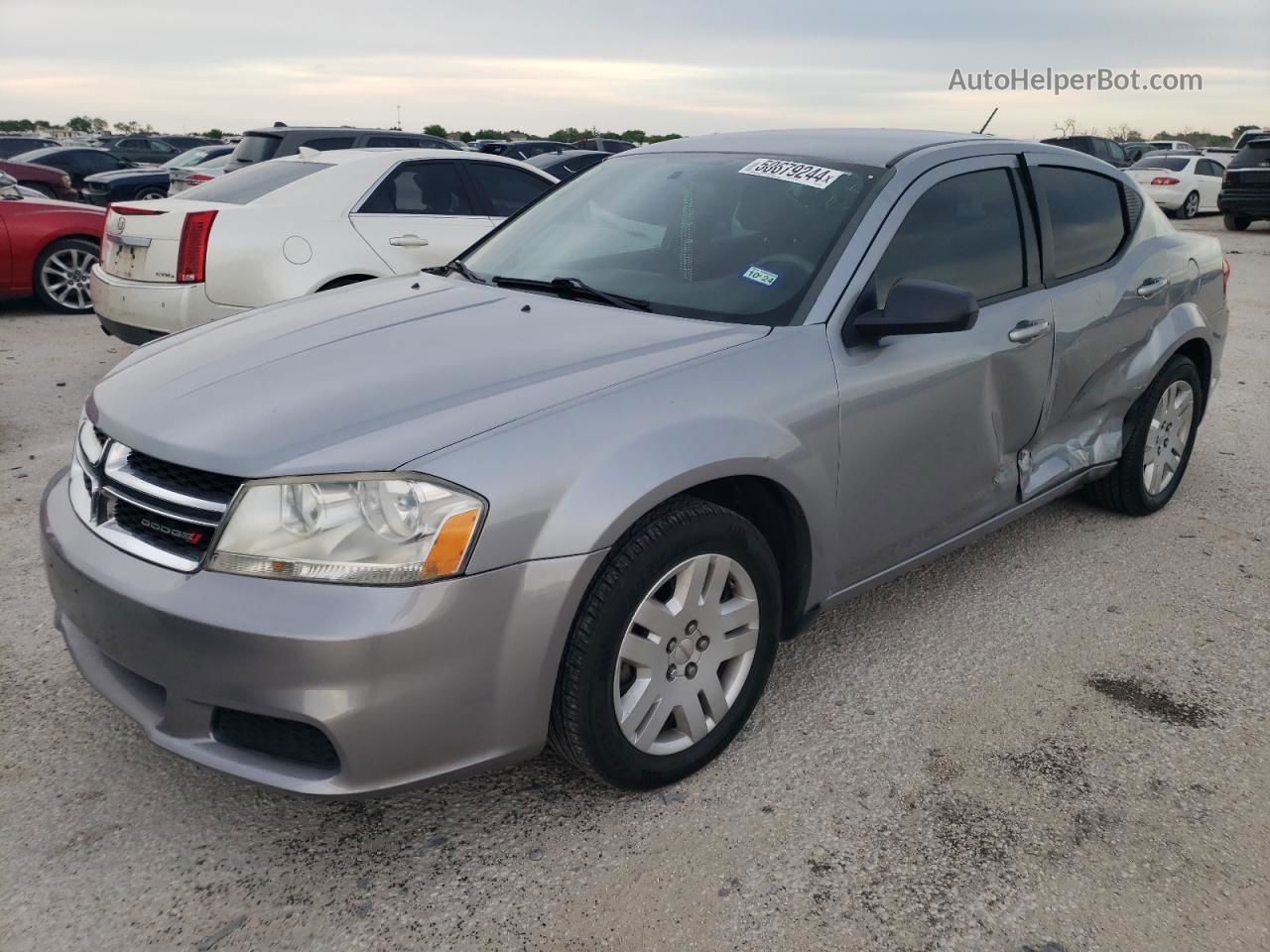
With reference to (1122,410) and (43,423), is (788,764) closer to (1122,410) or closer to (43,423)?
(1122,410)

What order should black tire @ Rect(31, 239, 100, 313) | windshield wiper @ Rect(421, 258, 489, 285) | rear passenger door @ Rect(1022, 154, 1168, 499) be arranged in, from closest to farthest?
windshield wiper @ Rect(421, 258, 489, 285) → rear passenger door @ Rect(1022, 154, 1168, 499) → black tire @ Rect(31, 239, 100, 313)

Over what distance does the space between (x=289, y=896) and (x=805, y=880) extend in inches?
43.6

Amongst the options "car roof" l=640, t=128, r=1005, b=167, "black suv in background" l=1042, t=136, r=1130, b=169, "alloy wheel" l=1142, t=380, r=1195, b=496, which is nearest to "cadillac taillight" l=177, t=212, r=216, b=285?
"car roof" l=640, t=128, r=1005, b=167

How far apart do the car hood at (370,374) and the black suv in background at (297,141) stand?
7659 mm

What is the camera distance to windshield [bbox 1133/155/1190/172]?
22.0 m

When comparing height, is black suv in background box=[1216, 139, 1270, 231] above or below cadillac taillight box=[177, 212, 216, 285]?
above

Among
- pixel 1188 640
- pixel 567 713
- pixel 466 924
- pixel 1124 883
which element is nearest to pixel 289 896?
pixel 466 924

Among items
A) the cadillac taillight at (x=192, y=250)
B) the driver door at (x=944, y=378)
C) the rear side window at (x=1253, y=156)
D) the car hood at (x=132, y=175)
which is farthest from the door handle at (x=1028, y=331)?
the rear side window at (x=1253, y=156)

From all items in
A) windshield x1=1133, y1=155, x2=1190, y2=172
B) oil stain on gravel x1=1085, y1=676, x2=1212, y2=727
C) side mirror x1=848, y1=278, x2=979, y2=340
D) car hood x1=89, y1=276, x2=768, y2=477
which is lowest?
oil stain on gravel x1=1085, y1=676, x2=1212, y2=727

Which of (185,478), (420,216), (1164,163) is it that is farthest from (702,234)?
(1164,163)

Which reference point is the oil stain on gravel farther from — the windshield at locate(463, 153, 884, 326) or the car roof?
the car roof

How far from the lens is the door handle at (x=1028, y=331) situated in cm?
342

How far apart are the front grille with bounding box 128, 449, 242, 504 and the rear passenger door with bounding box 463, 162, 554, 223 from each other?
4.91 metres

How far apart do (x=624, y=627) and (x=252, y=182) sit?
5260mm
